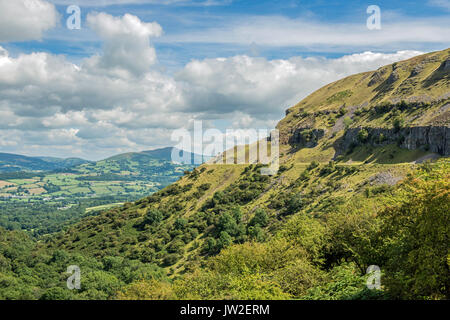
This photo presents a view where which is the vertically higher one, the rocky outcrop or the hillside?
the rocky outcrop

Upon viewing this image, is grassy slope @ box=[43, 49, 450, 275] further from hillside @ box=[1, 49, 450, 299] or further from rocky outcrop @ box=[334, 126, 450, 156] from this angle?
rocky outcrop @ box=[334, 126, 450, 156]

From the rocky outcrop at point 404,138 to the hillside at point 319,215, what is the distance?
390 millimetres

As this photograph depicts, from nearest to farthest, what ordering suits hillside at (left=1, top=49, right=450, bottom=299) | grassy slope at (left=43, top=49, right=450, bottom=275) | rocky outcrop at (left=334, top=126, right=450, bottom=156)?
hillside at (left=1, top=49, right=450, bottom=299), rocky outcrop at (left=334, top=126, right=450, bottom=156), grassy slope at (left=43, top=49, right=450, bottom=275)

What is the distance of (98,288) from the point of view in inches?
2307

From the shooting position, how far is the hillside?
24.9 metres

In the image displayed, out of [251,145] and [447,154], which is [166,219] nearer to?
[251,145]

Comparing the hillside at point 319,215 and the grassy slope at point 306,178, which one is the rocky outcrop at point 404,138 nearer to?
the hillside at point 319,215

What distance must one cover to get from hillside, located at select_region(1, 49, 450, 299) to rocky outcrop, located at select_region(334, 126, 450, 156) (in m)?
0.39

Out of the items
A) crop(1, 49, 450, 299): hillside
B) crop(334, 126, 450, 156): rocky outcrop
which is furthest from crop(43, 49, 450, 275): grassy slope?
crop(334, 126, 450, 156): rocky outcrop

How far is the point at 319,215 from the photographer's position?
68.4m

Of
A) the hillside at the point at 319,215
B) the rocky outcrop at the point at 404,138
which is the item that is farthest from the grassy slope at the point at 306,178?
the rocky outcrop at the point at 404,138
